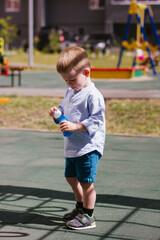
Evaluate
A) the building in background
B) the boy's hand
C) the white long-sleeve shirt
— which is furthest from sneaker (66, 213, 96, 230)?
the building in background

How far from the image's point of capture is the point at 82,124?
140 inches

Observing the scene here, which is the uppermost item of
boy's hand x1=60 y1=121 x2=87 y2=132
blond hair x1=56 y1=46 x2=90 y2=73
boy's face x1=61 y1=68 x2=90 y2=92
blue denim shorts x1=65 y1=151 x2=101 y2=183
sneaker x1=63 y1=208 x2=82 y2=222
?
blond hair x1=56 y1=46 x2=90 y2=73

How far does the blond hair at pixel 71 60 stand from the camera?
3.53 metres

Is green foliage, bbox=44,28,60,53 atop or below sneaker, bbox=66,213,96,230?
below

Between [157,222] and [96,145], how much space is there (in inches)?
30.5

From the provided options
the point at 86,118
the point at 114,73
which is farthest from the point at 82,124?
the point at 114,73

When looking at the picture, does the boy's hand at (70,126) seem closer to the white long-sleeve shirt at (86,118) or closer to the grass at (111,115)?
the white long-sleeve shirt at (86,118)

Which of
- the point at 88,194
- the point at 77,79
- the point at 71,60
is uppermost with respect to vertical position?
the point at 71,60

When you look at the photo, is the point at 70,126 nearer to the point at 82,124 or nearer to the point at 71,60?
the point at 82,124

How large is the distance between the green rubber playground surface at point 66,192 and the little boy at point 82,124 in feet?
0.75

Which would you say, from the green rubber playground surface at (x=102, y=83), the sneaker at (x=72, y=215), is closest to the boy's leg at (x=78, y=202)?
the sneaker at (x=72, y=215)

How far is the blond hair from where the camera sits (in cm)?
353

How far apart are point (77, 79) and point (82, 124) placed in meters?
0.33

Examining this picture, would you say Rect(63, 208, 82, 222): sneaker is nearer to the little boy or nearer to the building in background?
the little boy
